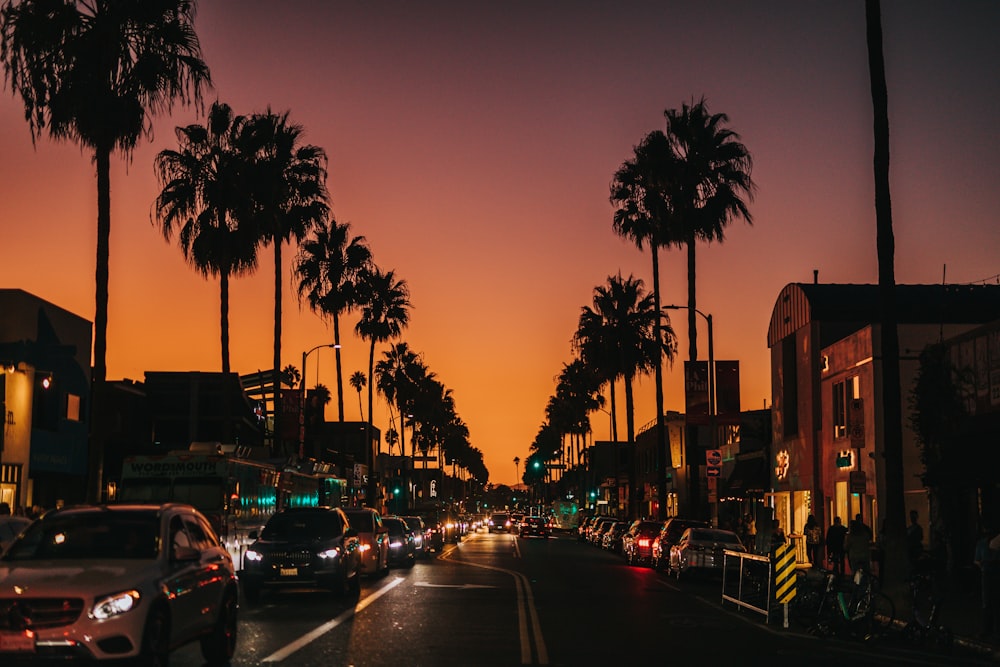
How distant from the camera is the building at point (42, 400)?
4000 centimetres

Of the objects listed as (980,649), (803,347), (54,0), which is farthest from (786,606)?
(803,347)

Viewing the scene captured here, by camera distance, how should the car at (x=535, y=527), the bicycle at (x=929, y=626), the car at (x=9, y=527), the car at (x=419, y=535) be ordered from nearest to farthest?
the car at (x=9, y=527) < the bicycle at (x=929, y=626) < the car at (x=419, y=535) < the car at (x=535, y=527)

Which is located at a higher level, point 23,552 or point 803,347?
point 803,347

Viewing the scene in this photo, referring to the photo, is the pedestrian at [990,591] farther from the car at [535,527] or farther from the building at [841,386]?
the car at [535,527]

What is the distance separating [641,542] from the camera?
4306 cm

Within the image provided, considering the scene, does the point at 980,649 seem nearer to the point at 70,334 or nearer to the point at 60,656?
the point at 60,656

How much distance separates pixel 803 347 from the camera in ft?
146

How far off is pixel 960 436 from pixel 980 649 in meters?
12.8

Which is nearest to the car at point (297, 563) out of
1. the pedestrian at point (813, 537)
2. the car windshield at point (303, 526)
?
the car windshield at point (303, 526)

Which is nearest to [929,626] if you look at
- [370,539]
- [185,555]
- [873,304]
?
[185,555]

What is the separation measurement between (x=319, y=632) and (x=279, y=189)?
30806 mm

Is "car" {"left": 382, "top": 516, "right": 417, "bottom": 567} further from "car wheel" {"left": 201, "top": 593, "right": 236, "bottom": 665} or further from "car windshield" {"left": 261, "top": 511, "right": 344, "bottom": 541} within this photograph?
"car wheel" {"left": 201, "top": 593, "right": 236, "bottom": 665}

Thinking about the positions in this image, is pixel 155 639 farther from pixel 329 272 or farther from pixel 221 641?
pixel 329 272

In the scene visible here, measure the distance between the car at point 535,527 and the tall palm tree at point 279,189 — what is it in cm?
3470
